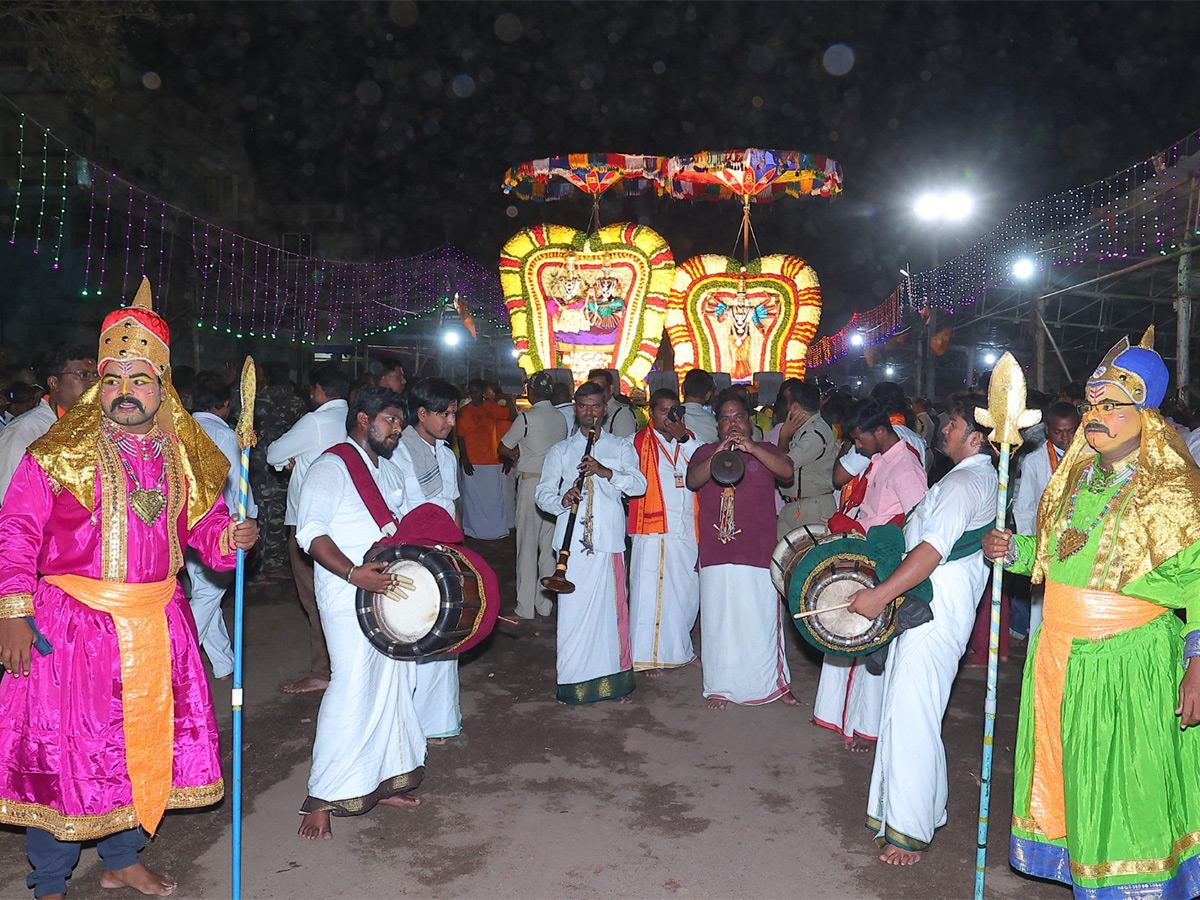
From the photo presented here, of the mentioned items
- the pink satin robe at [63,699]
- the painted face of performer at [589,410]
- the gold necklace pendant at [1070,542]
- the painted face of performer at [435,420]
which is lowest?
the pink satin robe at [63,699]

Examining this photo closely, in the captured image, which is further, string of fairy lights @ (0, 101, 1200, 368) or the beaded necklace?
string of fairy lights @ (0, 101, 1200, 368)

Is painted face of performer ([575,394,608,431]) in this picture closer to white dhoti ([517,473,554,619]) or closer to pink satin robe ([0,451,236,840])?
white dhoti ([517,473,554,619])

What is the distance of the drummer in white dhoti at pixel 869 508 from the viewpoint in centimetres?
476

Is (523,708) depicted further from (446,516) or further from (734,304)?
(734,304)

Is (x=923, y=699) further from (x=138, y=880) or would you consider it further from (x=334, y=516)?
(x=138, y=880)

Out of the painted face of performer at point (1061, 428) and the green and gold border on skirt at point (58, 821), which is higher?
the painted face of performer at point (1061, 428)

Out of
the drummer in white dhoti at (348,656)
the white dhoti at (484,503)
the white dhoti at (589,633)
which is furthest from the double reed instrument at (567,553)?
the white dhoti at (484,503)

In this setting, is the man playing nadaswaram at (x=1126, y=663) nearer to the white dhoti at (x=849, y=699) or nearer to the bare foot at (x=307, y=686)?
the white dhoti at (x=849, y=699)

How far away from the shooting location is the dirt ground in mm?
3633

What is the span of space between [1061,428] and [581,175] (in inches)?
379

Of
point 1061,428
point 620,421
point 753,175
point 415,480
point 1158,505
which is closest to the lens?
point 1158,505

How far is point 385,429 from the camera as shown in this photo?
13.5 feet

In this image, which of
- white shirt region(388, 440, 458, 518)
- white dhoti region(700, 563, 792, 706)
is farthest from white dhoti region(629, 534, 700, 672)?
white shirt region(388, 440, 458, 518)

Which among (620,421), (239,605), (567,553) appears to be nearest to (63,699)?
(239,605)
